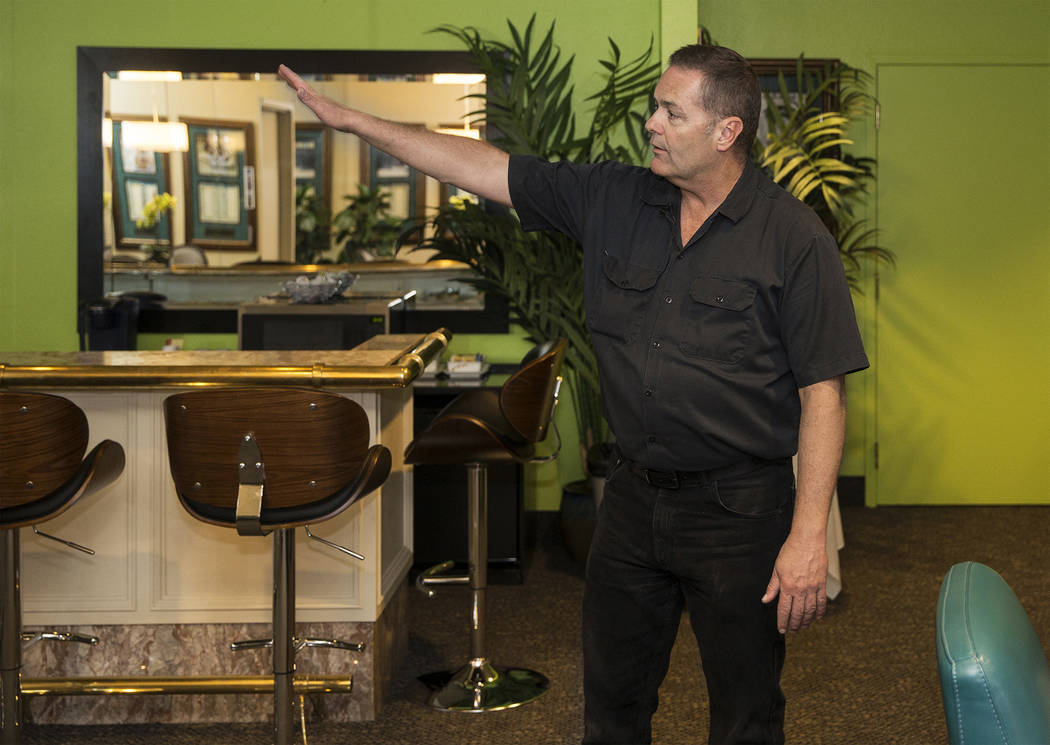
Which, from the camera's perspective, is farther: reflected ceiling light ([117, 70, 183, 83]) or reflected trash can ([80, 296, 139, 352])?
reflected ceiling light ([117, 70, 183, 83])

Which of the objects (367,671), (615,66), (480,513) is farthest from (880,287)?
(367,671)

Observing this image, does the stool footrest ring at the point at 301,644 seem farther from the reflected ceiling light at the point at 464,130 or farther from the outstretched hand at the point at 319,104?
the reflected ceiling light at the point at 464,130

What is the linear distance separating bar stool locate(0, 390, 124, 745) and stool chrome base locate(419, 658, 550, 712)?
45.9 inches

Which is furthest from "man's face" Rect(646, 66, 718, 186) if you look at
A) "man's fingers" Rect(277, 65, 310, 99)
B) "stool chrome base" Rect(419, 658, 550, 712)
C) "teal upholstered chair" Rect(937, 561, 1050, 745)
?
"stool chrome base" Rect(419, 658, 550, 712)

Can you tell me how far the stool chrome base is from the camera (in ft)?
11.4

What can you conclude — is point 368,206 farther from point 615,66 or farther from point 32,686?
point 32,686

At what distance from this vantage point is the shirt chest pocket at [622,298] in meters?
2.20

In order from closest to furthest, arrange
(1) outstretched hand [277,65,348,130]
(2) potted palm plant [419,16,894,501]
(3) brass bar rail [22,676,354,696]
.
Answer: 1. (1) outstretched hand [277,65,348,130]
2. (3) brass bar rail [22,676,354,696]
3. (2) potted palm plant [419,16,894,501]

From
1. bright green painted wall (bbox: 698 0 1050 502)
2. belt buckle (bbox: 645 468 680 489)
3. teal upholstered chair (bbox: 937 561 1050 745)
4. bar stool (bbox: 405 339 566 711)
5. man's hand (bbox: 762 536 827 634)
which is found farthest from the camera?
bright green painted wall (bbox: 698 0 1050 502)

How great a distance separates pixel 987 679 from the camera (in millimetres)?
1196

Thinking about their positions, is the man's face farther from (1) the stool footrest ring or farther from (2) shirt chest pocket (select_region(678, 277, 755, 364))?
(1) the stool footrest ring

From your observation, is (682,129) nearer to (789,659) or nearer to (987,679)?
(987,679)

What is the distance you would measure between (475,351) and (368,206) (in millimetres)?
855

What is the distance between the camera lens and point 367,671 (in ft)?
11.0
